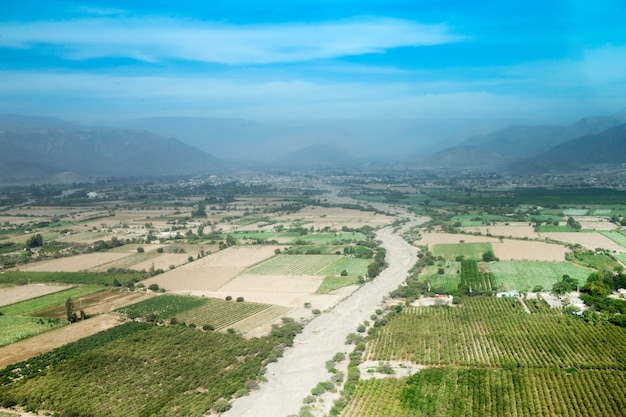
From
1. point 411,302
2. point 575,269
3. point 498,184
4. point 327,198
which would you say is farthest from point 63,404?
point 498,184

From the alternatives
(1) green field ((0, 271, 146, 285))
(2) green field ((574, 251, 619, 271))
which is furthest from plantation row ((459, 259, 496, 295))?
(1) green field ((0, 271, 146, 285))

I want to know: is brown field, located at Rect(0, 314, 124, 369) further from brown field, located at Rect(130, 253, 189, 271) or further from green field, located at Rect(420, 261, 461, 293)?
green field, located at Rect(420, 261, 461, 293)

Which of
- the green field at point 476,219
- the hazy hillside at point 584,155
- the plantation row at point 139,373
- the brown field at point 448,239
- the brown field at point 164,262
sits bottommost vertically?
the plantation row at point 139,373

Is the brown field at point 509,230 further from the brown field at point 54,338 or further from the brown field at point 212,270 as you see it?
the brown field at point 54,338

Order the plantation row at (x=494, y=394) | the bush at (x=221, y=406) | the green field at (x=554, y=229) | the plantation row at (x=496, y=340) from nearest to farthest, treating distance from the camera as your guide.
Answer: the plantation row at (x=494, y=394) → the bush at (x=221, y=406) → the plantation row at (x=496, y=340) → the green field at (x=554, y=229)

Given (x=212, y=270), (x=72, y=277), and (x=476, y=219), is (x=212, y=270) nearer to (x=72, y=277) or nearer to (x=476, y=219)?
(x=72, y=277)

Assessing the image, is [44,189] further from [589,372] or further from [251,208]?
[589,372]

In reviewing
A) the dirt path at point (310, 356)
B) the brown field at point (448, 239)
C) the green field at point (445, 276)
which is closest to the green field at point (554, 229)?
the brown field at point (448, 239)
